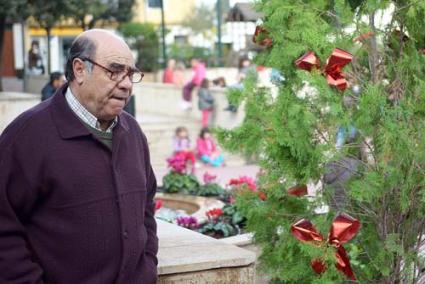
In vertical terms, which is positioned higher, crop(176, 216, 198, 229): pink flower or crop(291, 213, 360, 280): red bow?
crop(291, 213, 360, 280): red bow

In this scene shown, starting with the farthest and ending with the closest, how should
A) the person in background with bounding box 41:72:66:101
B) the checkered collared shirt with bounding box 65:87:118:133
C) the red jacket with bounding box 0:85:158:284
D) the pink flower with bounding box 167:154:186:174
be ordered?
1. the person in background with bounding box 41:72:66:101
2. the pink flower with bounding box 167:154:186:174
3. the checkered collared shirt with bounding box 65:87:118:133
4. the red jacket with bounding box 0:85:158:284

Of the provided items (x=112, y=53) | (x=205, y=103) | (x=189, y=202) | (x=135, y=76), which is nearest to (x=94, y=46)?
(x=112, y=53)

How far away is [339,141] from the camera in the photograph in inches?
151

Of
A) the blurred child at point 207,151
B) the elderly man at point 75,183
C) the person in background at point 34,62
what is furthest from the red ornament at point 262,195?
the person in background at point 34,62

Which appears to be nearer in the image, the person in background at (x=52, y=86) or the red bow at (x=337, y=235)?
the red bow at (x=337, y=235)

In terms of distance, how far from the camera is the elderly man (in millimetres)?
2812

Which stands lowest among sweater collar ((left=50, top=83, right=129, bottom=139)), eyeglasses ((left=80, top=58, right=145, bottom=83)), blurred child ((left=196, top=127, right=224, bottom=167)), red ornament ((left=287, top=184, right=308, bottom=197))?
blurred child ((left=196, top=127, right=224, bottom=167))

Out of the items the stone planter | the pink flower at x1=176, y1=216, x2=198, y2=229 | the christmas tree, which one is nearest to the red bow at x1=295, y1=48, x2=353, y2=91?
the christmas tree

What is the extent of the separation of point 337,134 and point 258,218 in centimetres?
63

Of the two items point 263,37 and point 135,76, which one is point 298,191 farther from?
point 135,76

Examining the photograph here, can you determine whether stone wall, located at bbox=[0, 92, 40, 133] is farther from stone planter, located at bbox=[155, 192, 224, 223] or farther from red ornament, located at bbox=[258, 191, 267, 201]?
red ornament, located at bbox=[258, 191, 267, 201]

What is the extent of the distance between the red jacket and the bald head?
144 millimetres

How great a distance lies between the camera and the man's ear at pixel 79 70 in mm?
2904

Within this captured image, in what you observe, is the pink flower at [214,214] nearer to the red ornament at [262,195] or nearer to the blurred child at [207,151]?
the red ornament at [262,195]
